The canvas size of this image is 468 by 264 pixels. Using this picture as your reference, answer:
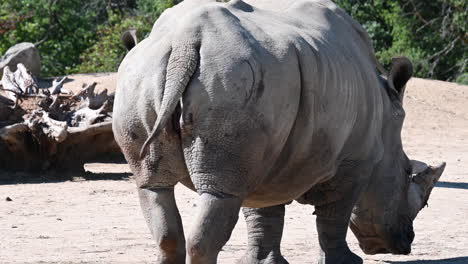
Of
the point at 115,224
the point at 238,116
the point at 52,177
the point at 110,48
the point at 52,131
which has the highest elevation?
the point at 238,116

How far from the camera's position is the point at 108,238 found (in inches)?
309

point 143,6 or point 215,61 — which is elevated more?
point 215,61

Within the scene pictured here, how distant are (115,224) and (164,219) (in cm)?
351

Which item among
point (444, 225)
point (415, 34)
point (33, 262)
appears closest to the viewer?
point (33, 262)

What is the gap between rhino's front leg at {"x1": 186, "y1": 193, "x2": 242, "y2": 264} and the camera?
15.9ft

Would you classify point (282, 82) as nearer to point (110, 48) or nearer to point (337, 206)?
point (337, 206)

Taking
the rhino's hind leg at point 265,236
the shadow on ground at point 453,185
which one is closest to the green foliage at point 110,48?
the shadow on ground at point 453,185

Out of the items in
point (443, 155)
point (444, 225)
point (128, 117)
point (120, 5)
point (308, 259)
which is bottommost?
point (120, 5)

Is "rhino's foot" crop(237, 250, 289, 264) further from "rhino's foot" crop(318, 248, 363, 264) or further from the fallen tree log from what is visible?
the fallen tree log

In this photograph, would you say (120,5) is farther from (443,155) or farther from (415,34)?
(443,155)

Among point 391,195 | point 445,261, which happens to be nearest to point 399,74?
point 391,195

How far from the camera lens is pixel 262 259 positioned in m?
6.62

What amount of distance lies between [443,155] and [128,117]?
10.0 metres

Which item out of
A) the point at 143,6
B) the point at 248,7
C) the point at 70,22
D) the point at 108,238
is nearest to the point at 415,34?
the point at 143,6
